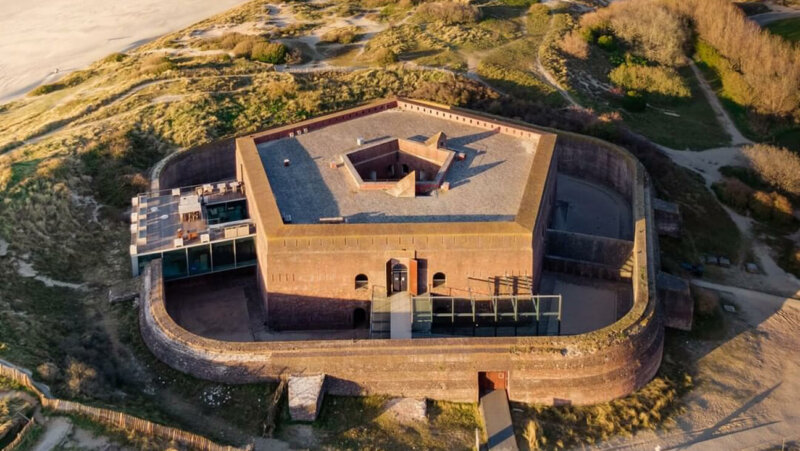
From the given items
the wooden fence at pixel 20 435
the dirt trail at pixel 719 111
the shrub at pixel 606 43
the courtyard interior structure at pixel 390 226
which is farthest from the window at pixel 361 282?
the shrub at pixel 606 43

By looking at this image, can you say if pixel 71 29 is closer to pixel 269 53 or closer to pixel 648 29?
pixel 269 53

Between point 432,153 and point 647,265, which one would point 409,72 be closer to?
point 432,153

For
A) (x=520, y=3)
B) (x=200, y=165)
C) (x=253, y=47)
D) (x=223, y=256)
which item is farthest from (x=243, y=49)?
(x=223, y=256)

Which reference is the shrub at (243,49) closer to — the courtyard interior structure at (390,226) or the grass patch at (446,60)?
the grass patch at (446,60)

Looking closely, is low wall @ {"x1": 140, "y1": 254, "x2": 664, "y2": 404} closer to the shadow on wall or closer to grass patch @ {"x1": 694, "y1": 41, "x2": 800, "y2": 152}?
the shadow on wall

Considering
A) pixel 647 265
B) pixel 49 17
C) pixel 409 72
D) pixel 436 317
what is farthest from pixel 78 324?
pixel 49 17
